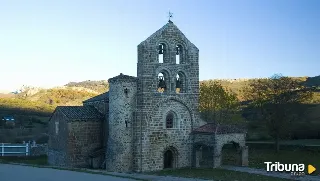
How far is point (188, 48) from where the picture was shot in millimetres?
33188

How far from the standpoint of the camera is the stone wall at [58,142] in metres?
32.1

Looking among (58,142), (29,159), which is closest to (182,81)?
(58,142)

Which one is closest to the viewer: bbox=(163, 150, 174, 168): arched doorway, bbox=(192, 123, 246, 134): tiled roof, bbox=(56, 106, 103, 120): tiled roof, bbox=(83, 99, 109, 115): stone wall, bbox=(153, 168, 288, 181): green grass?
bbox=(153, 168, 288, 181): green grass

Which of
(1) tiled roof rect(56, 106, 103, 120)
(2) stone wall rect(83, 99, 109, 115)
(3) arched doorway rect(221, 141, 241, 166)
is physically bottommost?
(3) arched doorway rect(221, 141, 241, 166)

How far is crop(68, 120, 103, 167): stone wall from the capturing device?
31641 millimetres

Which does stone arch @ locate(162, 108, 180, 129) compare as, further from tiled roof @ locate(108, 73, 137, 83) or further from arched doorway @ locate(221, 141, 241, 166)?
arched doorway @ locate(221, 141, 241, 166)

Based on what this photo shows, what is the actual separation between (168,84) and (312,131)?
81.3 feet

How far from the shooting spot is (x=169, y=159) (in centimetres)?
3353

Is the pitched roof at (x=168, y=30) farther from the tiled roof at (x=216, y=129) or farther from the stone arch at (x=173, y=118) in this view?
the tiled roof at (x=216, y=129)

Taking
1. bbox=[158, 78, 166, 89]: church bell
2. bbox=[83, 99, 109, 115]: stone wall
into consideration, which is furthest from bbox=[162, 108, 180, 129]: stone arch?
bbox=[83, 99, 109, 115]: stone wall

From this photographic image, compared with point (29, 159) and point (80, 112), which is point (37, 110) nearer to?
point (29, 159)

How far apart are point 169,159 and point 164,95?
592 centimetres

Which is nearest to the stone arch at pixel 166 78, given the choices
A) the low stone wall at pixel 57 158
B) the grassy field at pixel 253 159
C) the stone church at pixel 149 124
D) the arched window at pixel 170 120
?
the stone church at pixel 149 124

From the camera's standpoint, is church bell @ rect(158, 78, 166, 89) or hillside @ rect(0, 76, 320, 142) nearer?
church bell @ rect(158, 78, 166, 89)
